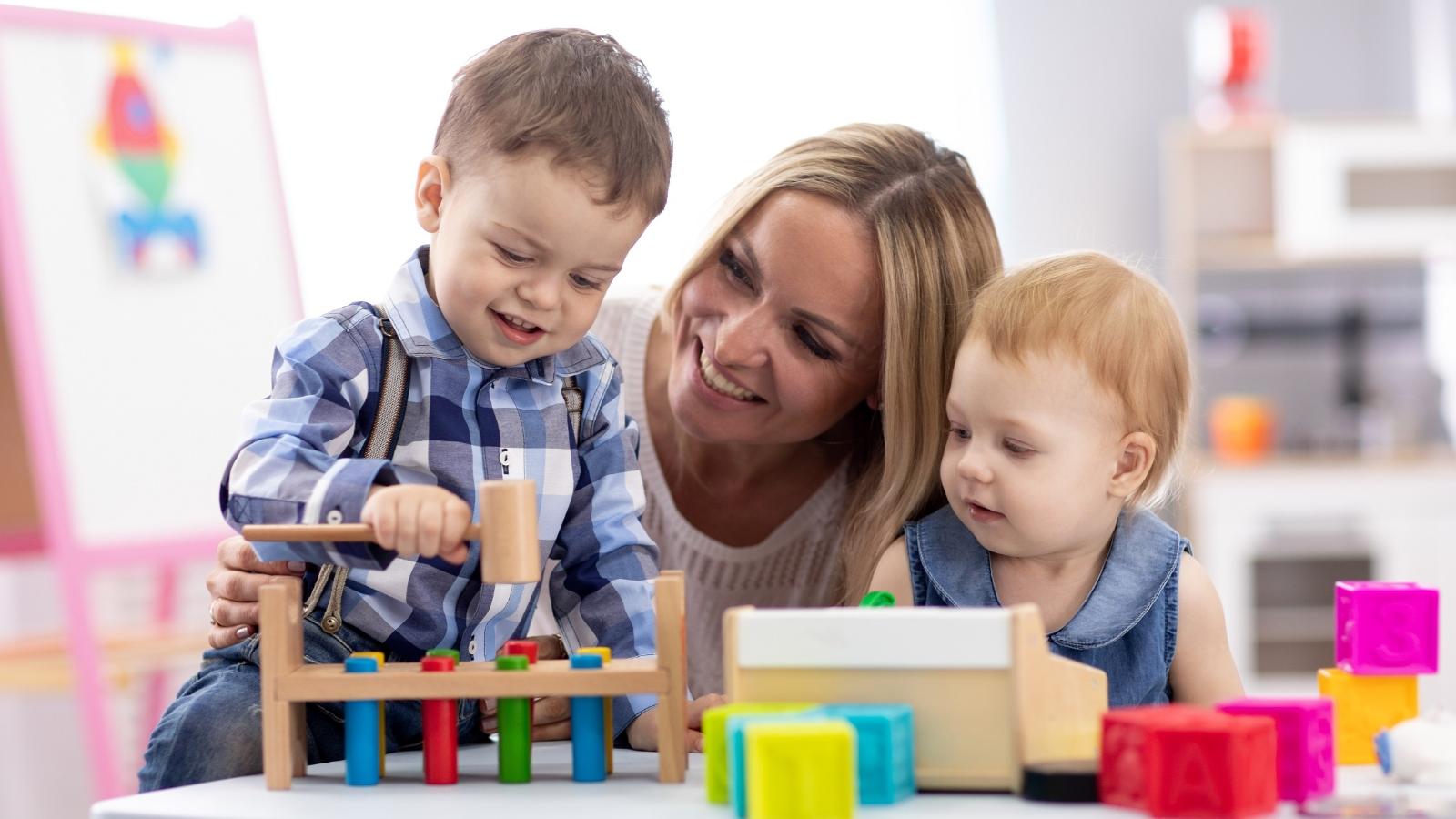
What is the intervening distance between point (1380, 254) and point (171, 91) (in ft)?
11.3

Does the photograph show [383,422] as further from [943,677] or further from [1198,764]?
[1198,764]

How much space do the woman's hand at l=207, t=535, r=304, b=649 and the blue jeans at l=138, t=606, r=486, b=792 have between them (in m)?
0.02

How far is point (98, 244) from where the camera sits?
2.78m

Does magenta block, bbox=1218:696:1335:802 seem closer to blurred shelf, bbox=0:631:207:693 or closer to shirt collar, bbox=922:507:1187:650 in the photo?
shirt collar, bbox=922:507:1187:650

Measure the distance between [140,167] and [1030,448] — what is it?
2.22 meters

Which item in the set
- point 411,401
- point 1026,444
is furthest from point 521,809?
point 1026,444

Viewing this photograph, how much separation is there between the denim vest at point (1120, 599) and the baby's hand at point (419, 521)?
50 cm

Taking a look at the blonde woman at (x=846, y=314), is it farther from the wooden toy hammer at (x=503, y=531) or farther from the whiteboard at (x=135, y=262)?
the whiteboard at (x=135, y=262)

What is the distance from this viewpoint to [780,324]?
1459 mm

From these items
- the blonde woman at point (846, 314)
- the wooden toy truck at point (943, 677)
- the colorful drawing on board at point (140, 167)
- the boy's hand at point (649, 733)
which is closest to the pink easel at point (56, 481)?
the colorful drawing on board at point (140, 167)

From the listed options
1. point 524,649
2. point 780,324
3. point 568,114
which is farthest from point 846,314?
A: point 524,649

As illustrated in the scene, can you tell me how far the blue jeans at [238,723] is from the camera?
104cm

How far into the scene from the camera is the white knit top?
1702 millimetres

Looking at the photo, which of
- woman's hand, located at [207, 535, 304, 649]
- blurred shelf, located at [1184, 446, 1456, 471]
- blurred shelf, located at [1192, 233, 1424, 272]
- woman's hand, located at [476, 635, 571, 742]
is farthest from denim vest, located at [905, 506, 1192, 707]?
blurred shelf, located at [1192, 233, 1424, 272]
